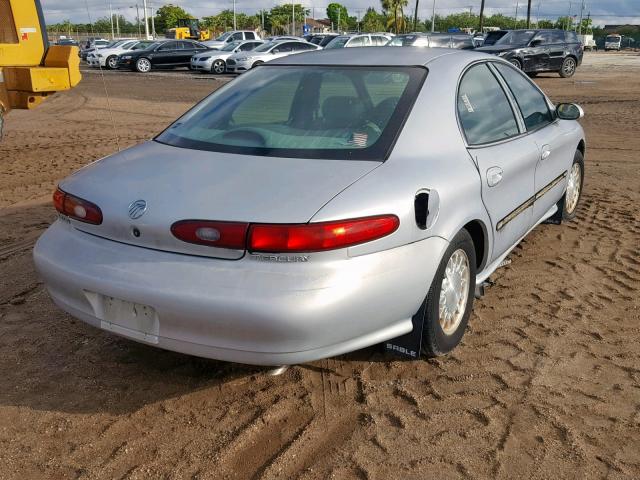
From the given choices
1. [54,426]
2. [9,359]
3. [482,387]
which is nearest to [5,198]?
[9,359]

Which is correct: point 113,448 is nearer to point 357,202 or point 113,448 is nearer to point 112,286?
point 112,286

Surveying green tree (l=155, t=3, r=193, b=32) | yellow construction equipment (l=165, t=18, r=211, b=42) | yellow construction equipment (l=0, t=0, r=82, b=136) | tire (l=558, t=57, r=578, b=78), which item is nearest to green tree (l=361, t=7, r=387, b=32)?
green tree (l=155, t=3, r=193, b=32)

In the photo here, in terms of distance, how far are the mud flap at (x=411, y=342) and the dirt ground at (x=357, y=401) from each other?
0.17 m

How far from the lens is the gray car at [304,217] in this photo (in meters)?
2.60

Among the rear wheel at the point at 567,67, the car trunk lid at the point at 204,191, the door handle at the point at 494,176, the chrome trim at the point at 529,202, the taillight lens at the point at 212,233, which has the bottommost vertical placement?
the rear wheel at the point at 567,67

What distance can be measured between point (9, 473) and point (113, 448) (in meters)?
0.40

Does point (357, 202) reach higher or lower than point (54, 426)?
higher

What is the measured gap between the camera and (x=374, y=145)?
311 centimetres

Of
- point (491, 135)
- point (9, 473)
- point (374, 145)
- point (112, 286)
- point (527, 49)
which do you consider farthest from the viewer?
point (527, 49)

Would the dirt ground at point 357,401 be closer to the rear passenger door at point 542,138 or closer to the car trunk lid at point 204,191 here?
the rear passenger door at point 542,138

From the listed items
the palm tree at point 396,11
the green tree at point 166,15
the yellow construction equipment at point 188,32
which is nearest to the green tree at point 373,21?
the palm tree at point 396,11

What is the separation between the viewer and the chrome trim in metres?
3.86

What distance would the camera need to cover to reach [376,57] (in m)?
3.85

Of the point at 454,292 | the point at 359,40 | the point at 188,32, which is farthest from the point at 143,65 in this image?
the point at 454,292
